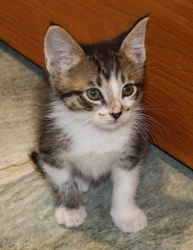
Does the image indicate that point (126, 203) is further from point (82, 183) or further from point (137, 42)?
point (137, 42)

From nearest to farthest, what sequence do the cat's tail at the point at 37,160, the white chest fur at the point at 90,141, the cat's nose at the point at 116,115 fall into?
the cat's nose at the point at 116,115 < the white chest fur at the point at 90,141 < the cat's tail at the point at 37,160

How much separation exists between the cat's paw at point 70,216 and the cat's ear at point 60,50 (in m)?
0.52

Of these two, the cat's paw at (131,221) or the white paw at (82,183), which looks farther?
the white paw at (82,183)

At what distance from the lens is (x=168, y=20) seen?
190 cm

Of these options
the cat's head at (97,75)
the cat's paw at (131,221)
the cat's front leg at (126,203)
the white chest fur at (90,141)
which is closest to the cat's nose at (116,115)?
the cat's head at (97,75)

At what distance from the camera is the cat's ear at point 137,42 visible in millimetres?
1820

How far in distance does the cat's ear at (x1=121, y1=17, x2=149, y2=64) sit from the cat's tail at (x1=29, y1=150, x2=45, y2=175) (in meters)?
0.53


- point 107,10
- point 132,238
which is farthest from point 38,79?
point 132,238

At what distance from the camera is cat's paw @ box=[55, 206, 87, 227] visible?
1.99m

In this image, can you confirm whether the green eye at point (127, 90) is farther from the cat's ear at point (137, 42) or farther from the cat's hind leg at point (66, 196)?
the cat's hind leg at point (66, 196)

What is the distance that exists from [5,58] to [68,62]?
0.98 meters

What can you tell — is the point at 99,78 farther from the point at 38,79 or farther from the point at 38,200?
the point at 38,79

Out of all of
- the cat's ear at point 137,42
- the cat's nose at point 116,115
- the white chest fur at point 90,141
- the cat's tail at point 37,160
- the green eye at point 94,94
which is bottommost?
the cat's tail at point 37,160

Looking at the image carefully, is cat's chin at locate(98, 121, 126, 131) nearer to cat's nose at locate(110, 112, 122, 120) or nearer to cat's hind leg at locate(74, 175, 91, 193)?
cat's nose at locate(110, 112, 122, 120)
